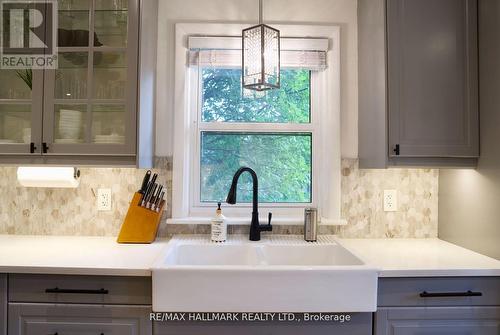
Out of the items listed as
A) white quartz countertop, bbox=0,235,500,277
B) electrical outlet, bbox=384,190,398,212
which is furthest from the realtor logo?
electrical outlet, bbox=384,190,398,212

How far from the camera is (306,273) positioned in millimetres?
1273

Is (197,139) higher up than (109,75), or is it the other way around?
(109,75)

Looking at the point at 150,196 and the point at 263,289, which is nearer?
the point at 263,289

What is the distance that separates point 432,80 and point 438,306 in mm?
1036

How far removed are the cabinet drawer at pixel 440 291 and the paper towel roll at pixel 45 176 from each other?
1.65 meters

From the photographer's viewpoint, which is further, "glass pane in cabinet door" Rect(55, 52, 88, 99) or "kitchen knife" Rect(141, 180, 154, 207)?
"kitchen knife" Rect(141, 180, 154, 207)

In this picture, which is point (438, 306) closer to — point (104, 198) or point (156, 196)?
point (156, 196)

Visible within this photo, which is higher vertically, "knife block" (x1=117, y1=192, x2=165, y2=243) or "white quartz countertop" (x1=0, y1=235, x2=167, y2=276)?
"knife block" (x1=117, y1=192, x2=165, y2=243)

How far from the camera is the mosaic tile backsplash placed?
6.10 ft

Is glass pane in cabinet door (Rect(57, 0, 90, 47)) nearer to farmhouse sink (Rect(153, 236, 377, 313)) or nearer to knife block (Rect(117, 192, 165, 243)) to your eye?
knife block (Rect(117, 192, 165, 243))

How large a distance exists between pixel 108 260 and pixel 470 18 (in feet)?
6.74

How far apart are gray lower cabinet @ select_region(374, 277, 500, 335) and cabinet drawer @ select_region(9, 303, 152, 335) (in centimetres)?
98

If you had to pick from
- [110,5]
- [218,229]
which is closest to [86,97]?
[110,5]

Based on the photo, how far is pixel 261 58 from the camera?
147cm
